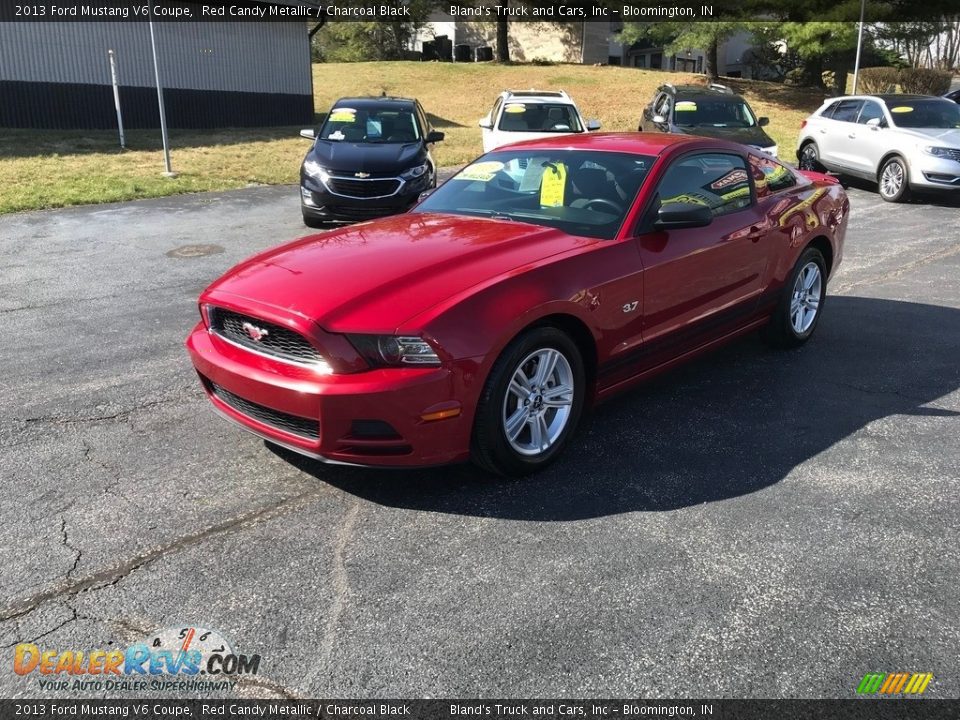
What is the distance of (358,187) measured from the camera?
10203 millimetres

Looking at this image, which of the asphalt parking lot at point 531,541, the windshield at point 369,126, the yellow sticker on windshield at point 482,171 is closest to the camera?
the asphalt parking lot at point 531,541

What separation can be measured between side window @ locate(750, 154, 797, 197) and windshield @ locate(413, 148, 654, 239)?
1.12 m

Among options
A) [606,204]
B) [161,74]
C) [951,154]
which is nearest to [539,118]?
[951,154]

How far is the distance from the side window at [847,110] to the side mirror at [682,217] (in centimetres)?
1177

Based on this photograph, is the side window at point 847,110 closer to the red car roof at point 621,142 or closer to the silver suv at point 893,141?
the silver suv at point 893,141

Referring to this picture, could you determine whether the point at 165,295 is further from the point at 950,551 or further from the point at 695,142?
the point at 950,551

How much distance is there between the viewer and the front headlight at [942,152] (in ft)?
40.8

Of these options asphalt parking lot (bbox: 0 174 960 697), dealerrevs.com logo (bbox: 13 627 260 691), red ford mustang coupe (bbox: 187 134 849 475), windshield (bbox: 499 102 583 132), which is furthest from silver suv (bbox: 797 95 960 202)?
dealerrevs.com logo (bbox: 13 627 260 691)

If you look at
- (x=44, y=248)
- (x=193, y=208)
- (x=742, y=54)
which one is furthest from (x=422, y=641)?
(x=742, y=54)

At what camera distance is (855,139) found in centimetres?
1402

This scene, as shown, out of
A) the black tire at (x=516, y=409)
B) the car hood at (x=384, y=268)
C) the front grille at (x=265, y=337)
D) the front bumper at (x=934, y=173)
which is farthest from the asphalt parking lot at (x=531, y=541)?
the front bumper at (x=934, y=173)

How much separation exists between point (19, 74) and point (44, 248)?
13275 millimetres

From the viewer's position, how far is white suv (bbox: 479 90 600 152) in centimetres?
1395

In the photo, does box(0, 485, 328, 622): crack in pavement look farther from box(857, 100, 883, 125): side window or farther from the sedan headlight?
box(857, 100, 883, 125): side window
